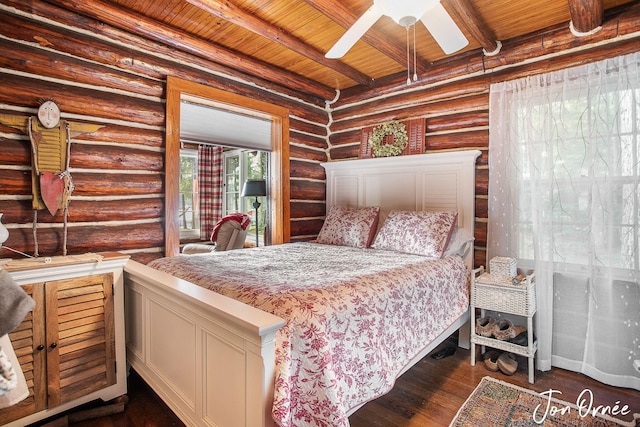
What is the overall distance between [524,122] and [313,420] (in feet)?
8.81

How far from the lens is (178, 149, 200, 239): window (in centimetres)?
540

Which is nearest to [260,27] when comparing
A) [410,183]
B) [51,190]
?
[51,190]

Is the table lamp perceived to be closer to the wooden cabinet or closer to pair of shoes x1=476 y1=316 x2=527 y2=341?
the wooden cabinet

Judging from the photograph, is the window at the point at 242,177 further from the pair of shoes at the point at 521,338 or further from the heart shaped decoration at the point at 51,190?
the pair of shoes at the point at 521,338

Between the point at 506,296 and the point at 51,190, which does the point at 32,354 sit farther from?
the point at 506,296

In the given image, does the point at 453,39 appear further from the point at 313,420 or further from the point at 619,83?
the point at 313,420

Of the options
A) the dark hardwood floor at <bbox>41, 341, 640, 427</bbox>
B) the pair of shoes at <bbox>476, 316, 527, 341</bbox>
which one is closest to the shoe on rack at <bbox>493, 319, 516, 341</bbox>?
the pair of shoes at <bbox>476, 316, 527, 341</bbox>

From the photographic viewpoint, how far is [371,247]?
3.22 m

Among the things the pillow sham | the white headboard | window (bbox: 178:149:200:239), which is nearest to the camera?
the pillow sham

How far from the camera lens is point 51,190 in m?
2.18

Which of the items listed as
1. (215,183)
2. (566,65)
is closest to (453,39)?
(566,65)

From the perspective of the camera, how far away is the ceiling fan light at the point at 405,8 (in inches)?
66.4

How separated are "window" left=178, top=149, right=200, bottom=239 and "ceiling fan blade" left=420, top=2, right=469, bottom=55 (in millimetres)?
4475
